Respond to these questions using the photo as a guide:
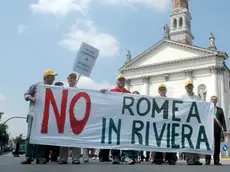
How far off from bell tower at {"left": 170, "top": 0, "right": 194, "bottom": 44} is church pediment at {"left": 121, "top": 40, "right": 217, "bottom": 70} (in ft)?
38.6

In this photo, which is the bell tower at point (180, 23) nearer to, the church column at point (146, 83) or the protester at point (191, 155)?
the church column at point (146, 83)

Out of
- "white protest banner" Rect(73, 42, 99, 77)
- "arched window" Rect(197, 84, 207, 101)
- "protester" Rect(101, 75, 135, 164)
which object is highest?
"arched window" Rect(197, 84, 207, 101)

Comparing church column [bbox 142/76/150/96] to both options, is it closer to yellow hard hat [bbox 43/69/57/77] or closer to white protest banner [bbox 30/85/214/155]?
white protest banner [bbox 30/85/214/155]

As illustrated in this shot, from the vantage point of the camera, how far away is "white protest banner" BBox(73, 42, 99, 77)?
24.9ft

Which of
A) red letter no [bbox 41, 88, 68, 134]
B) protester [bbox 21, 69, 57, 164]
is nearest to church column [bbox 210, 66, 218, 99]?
red letter no [bbox 41, 88, 68, 134]

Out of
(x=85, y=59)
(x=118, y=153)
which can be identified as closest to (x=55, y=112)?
(x=118, y=153)

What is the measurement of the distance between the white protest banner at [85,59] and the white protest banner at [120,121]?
45.0 inches

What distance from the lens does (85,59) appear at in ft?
25.0

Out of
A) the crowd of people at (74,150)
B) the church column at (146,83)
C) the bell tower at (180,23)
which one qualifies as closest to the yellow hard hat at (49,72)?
the crowd of people at (74,150)

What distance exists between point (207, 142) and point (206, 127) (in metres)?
0.35

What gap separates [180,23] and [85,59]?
5225cm

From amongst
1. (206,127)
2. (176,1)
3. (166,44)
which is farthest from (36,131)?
(176,1)

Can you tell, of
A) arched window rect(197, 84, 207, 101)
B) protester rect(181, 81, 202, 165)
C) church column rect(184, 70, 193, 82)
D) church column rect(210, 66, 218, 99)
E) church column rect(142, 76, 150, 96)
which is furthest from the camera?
church column rect(142, 76, 150, 96)

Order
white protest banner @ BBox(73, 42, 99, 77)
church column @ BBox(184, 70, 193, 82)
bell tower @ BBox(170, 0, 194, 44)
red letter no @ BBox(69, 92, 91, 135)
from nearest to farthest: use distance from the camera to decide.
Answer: red letter no @ BBox(69, 92, 91, 135), white protest banner @ BBox(73, 42, 99, 77), church column @ BBox(184, 70, 193, 82), bell tower @ BBox(170, 0, 194, 44)
